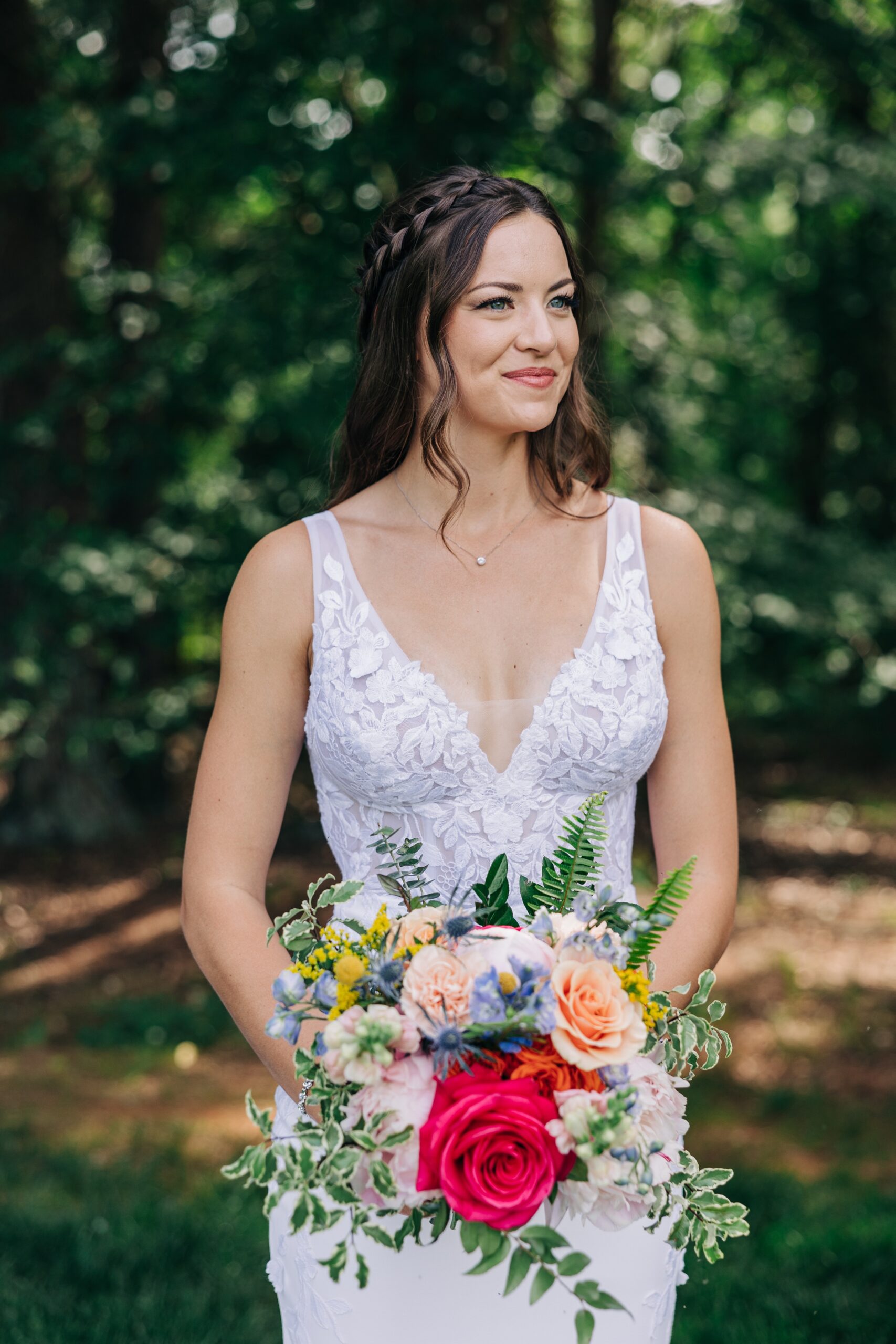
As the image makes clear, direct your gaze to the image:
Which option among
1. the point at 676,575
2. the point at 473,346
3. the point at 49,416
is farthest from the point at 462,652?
the point at 49,416

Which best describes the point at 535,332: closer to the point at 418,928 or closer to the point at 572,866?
the point at 572,866

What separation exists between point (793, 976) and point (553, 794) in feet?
18.0

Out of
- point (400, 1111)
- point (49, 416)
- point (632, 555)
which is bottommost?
point (49, 416)

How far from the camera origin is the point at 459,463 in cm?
264

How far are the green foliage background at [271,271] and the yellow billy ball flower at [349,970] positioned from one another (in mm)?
3790

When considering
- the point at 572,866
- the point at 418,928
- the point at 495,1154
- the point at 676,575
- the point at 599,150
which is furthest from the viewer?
the point at 599,150

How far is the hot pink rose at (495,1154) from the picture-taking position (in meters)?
1.54

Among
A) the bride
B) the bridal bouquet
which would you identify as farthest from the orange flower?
the bride

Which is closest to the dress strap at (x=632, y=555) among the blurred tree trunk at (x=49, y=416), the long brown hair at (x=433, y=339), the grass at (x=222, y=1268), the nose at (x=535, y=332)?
the long brown hair at (x=433, y=339)

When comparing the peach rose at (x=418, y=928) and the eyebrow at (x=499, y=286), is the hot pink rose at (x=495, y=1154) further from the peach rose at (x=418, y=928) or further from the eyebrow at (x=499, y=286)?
the eyebrow at (x=499, y=286)

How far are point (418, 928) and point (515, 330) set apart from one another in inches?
47.8

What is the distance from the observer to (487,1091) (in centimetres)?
158

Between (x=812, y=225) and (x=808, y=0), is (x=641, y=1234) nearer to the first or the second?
(x=808, y=0)

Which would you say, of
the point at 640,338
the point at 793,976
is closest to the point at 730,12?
the point at 640,338
